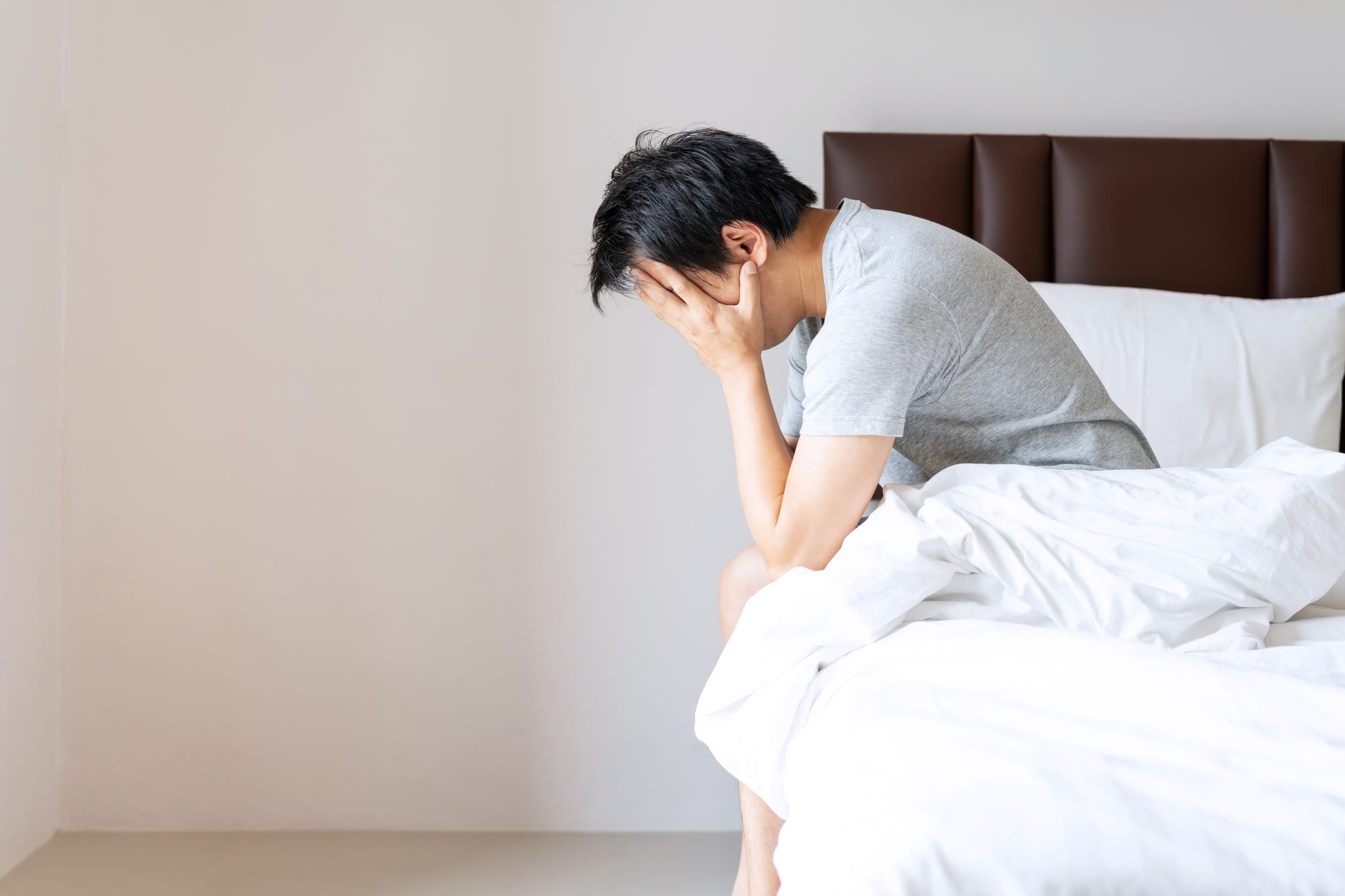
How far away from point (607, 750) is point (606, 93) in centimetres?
132

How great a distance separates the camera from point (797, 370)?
4.47 feet

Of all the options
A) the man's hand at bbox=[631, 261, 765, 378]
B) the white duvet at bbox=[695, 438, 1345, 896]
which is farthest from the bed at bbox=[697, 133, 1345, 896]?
the man's hand at bbox=[631, 261, 765, 378]

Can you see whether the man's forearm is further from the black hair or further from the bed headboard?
the bed headboard

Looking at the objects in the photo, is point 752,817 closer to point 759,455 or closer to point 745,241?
point 759,455

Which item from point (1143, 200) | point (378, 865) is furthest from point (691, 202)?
point (378, 865)

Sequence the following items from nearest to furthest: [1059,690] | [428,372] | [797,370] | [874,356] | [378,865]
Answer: [1059,690] → [874,356] → [797,370] → [378,865] → [428,372]

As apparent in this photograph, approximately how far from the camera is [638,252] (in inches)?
→ 44.3

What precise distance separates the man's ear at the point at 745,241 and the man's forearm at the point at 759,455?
12 cm

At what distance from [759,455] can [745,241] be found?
10.1 inches

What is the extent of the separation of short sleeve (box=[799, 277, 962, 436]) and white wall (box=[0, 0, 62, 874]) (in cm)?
152

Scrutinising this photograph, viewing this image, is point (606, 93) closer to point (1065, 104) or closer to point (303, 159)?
point (303, 159)

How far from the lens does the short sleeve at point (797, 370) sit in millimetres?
1288

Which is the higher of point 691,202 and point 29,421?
point 691,202

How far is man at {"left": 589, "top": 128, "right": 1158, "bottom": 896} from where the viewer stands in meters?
1.00
